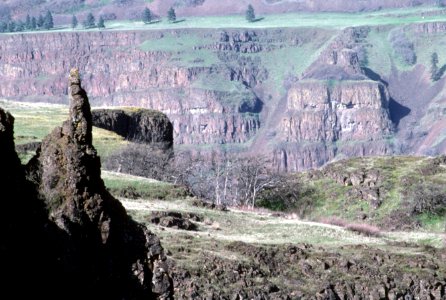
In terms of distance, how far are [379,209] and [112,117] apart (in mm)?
32347

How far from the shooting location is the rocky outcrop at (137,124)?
338 feet

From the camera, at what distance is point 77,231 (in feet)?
60.2

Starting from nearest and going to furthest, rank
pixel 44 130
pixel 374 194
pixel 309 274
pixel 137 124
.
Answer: pixel 309 274 < pixel 374 194 < pixel 44 130 < pixel 137 124

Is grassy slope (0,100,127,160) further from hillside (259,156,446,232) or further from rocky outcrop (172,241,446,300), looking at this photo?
rocky outcrop (172,241,446,300)

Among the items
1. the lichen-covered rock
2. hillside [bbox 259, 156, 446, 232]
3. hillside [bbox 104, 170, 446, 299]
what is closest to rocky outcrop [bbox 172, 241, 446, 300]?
hillside [bbox 104, 170, 446, 299]

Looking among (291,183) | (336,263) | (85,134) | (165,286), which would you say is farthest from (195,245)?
(291,183)

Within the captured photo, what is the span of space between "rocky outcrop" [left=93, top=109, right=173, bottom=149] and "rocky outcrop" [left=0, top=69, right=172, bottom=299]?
264 feet

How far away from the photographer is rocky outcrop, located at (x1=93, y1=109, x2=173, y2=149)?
102938 mm

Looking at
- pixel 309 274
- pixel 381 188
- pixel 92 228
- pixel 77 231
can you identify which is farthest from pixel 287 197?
pixel 77 231

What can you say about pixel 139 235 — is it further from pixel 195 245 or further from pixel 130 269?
pixel 195 245

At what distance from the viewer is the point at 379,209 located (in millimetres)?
79500

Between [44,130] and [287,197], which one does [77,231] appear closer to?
[287,197]

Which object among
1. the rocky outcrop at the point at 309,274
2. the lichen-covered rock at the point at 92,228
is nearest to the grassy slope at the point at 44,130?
the rocky outcrop at the point at 309,274

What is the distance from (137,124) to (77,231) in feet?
294
